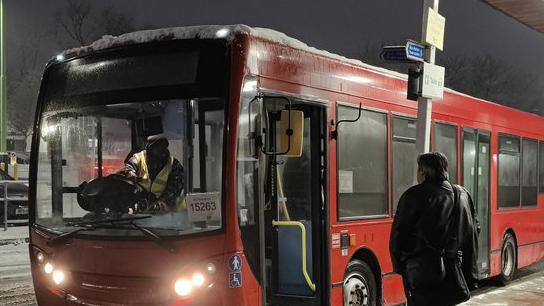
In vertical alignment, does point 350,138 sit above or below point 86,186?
above

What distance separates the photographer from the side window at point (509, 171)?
10.2m

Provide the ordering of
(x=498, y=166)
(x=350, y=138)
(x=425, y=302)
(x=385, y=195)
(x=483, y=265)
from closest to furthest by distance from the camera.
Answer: (x=425, y=302) < (x=350, y=138) < (x=385, y=195) < (x=483, y=265) < (x=498, y=166)

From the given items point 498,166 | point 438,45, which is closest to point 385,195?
point 438,45

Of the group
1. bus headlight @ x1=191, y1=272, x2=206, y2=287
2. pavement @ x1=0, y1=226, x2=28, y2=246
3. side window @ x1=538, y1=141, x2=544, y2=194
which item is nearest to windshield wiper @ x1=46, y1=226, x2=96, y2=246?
bus headlight @ x1=191, y1=272, x2=206, y2=287

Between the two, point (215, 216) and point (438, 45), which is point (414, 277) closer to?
point (215, 216)

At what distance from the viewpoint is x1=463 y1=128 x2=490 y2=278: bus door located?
904 centimetres

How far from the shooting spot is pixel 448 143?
8531 millimetres

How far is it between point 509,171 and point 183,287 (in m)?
7.55

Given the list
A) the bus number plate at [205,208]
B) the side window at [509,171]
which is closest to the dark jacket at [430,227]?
the bus number plate at [205,208]

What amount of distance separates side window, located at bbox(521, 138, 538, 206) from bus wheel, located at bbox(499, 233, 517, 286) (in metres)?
0.91

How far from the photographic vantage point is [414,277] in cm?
441

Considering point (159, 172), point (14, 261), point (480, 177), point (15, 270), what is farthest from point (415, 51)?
point (14, 261)

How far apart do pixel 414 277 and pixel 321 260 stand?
158cm

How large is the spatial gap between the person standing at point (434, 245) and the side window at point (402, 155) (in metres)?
2.66
